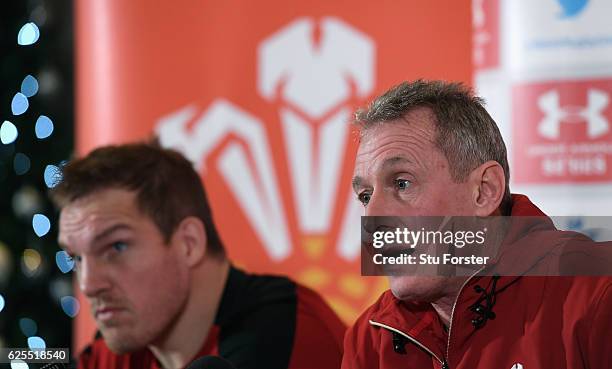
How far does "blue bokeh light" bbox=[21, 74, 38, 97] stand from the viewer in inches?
120

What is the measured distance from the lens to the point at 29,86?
306cm

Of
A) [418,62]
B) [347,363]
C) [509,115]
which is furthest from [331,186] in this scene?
[347,363]

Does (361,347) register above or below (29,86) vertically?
below

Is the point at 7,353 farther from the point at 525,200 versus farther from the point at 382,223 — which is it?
the point at 525,200

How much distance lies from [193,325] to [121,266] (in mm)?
227

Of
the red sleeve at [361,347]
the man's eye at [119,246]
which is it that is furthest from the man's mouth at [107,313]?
the red sleeve at [361,347]

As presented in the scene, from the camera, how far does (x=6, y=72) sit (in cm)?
304

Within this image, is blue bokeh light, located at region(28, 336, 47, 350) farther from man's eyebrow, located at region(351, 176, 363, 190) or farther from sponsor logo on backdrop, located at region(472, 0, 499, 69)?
sponsor logo on backdrop, located at region(472, 0, 499, 69)

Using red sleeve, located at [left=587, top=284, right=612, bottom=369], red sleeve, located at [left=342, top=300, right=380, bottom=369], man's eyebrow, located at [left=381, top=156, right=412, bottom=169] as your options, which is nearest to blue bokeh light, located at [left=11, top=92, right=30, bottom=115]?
red sleeve, located at [left=342, top=300, right=380, bottom=369]

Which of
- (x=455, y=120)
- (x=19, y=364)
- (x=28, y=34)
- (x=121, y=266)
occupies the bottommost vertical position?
(x=19, y=364)

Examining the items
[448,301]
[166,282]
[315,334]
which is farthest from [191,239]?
[448,301]

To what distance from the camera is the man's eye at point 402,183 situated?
1200mm

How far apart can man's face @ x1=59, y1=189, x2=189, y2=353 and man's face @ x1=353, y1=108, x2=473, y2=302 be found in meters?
0.67

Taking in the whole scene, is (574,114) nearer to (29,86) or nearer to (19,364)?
(19,364)
